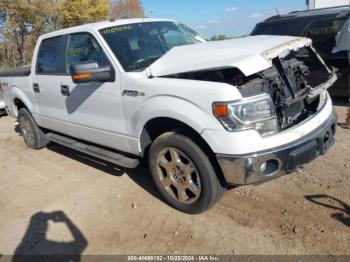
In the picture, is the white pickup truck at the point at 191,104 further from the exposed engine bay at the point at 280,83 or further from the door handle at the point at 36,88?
the door handle at the point at 36,88

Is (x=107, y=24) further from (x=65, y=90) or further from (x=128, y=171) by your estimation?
(x=128, y=171)

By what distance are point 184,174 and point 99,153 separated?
4.60 ft

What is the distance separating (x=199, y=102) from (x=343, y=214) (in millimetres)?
1770

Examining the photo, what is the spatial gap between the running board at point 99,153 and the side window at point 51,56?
1.01 meters

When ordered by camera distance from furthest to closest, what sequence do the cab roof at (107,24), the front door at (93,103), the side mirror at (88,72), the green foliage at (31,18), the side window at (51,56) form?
the green foliage at (31,18), the side window at (51,56), the cab roof at (107,24), the front door at (93,103), the side mirror at (88,72)

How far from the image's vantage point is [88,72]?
3.68 metres

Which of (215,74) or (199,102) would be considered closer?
(199,102)

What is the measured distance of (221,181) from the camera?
11.0 feet

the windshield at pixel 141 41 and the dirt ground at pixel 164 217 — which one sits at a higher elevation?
the windshield at pixel 141 41

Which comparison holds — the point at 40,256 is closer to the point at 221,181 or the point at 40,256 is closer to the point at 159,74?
the point at 221,181

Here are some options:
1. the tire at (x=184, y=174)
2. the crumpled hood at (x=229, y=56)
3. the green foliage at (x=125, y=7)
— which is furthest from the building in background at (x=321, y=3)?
the green foliage at (x=125, y=7)

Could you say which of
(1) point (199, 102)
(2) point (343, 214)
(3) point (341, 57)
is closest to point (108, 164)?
(1) point (199, 102)

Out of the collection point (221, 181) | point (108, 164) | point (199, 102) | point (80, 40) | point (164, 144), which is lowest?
point (108, 164)

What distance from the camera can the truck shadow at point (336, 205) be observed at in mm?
3339
